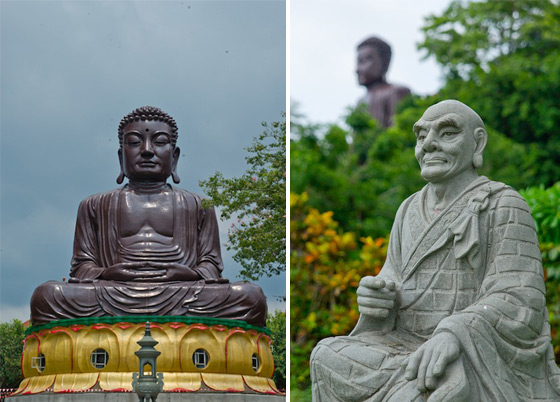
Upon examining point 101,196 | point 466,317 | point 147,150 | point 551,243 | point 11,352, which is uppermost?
point 147,150

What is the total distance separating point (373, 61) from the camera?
2084 centimetres

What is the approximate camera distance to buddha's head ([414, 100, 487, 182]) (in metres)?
5.04

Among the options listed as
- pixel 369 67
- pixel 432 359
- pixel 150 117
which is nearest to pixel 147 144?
pixel 150 117

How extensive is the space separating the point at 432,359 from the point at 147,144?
23.9ft

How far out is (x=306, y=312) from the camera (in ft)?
31.2

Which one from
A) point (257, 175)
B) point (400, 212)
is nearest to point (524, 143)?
point (257, 175)

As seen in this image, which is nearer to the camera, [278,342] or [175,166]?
[278,342]

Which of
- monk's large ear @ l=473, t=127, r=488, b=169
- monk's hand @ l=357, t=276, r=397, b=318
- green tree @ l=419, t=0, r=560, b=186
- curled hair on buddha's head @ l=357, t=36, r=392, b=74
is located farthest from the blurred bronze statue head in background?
monk's hand @ l=357, t=276, r=397, b=318

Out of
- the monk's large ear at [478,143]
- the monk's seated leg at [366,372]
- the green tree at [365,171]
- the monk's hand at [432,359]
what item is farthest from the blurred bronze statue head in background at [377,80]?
the monk's hand at [432,359]

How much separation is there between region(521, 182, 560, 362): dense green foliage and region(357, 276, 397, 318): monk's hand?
3.64m

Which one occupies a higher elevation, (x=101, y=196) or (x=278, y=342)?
A: (x=101, y=196)

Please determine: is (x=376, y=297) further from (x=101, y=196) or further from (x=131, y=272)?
(x=101, y=196)

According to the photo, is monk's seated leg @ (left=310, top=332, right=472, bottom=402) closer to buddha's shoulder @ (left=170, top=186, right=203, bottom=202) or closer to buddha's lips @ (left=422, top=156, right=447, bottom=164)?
buddha's lips @ (left=422, top=156, right=447, bottom=164)

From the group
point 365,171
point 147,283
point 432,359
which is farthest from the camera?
point 365,171
